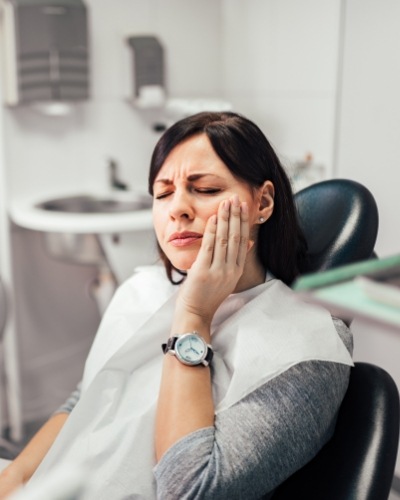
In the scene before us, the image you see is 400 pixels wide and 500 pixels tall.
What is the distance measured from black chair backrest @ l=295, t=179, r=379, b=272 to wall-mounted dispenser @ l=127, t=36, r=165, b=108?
144 centimetres

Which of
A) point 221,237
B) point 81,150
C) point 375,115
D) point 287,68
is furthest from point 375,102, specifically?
point 221,237

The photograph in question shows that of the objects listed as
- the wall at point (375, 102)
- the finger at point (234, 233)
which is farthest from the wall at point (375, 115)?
the finger at point (234, 233)

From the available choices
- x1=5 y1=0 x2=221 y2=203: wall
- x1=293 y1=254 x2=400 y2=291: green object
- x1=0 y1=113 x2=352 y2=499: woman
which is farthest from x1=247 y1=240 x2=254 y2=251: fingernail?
x1=5 y1=0 x2=221 y2=203: wall

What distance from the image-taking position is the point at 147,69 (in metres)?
2.75

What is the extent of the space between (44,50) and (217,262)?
1680 millimetres

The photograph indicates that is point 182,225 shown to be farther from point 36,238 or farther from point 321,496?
point 36,238

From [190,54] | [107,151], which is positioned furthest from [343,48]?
[107,151]

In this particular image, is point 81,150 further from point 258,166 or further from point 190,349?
point 190,349

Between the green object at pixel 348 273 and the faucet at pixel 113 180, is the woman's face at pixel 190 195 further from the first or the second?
the faucet at pixel 113 180

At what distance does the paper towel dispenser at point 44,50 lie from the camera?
7.97 ft

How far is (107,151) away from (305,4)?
983mm

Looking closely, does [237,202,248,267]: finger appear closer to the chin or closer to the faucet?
the chin

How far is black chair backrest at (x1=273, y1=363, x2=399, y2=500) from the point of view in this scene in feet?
3.39

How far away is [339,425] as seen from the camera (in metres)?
1.14
